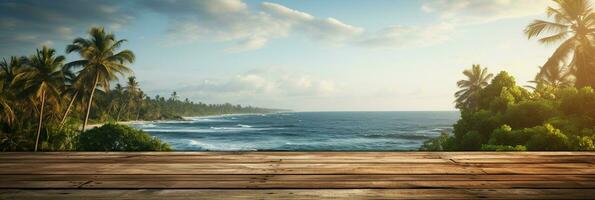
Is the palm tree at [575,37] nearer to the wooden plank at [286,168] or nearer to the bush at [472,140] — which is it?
the bush at [472,140]

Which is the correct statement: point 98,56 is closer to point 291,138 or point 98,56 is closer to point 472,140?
point 472,140

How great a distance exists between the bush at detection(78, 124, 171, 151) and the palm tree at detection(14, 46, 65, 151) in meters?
9.66

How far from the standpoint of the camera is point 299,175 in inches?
99.8

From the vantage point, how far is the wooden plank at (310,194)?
6.42ft

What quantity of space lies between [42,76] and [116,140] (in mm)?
11986

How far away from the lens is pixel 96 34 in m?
28.5

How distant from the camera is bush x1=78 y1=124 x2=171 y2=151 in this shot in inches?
701

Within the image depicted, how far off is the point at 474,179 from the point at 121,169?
2.42 meters

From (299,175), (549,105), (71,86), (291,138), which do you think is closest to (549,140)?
(549,105)

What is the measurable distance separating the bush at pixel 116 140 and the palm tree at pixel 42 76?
9.66m

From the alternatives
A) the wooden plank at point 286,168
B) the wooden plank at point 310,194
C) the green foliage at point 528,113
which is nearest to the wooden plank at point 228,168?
the wooden plank at point 286,168

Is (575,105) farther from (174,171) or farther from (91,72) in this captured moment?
(91,72)

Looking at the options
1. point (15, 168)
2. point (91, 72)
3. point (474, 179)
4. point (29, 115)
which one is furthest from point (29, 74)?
point (474, 179)

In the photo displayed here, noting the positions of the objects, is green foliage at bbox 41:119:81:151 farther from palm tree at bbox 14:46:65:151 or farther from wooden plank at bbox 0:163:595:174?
wooden plank at bbox 0:163:595:174
